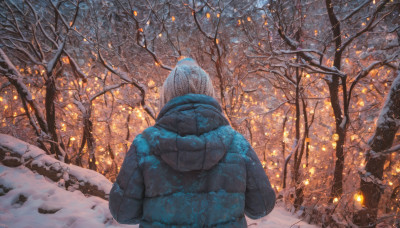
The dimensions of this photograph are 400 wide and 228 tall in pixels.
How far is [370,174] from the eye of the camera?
130 inches

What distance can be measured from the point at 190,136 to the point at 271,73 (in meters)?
7.21

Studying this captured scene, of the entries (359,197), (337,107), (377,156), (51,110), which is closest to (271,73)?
(337,107)

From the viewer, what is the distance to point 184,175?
117 cm

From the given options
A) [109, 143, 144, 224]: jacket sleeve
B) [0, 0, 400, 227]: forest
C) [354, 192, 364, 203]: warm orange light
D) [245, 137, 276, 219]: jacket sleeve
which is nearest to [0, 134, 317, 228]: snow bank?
[0, 0, 400, 227]: forest

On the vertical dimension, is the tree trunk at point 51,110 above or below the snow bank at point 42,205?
above

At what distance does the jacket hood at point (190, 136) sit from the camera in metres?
1.08

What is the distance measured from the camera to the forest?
3.60 metres

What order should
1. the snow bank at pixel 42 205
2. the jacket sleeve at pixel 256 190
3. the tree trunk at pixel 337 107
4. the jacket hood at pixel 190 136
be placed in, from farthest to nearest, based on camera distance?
1. the tree trunk at pixel 337 107
2. the snow bank at pixel 42 205
3. the jacket sleeve at pixel 256 190
4. the jacket hood at pixel 190 136

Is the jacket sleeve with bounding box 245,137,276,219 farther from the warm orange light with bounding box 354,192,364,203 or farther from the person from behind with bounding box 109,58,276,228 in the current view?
the warm orange light with bounding box 354,192,364,203

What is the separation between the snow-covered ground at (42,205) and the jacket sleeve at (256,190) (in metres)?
2.66

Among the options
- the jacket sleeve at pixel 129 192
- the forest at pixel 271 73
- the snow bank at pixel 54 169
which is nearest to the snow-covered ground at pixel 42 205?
the snow bank at pixel 54 169

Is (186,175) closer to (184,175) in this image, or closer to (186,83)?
(184,175)

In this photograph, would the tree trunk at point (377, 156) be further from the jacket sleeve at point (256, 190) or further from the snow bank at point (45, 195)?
the jacket sleeve at point (256, 190)

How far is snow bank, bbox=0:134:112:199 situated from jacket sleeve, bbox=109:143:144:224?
279 cm
